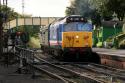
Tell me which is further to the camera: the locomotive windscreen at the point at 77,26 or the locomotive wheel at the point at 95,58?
the locomotive wheel at the point at 95,58

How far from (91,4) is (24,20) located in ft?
77.3

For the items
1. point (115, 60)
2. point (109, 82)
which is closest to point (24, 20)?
point (115, 60)

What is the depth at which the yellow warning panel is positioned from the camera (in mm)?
31406

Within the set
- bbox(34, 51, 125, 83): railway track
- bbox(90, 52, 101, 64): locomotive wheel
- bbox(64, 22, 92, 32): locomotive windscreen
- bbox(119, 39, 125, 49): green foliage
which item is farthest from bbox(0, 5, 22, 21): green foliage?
bbox(119, 39, 125, 49): green foliage

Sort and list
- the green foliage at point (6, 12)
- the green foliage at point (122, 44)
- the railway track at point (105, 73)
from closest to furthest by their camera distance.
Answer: the railway track at point (105, 73), the green foliage at point (6, 12), the green foliage at point (122, 44)

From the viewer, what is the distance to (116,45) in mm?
55438

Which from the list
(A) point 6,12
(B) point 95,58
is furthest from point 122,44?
(B) point 95,58

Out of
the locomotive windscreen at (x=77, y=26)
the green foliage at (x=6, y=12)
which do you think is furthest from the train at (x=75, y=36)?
the green foliage at (x=6, y=12)

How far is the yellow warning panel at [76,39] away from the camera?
31406mm

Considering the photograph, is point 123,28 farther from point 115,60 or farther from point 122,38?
point 115,60

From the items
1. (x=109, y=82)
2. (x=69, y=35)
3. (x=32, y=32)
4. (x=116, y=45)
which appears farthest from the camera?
(x=32, y=32)

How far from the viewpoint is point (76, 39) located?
103 feet

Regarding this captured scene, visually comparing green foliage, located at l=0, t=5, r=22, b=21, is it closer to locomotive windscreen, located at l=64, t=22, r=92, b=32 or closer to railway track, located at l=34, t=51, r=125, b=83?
locomotive windscreen, located at l=64, t=22, r=92, b=32

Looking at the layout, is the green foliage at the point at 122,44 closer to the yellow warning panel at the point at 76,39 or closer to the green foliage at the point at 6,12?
the green foliage at the point at 6,12
